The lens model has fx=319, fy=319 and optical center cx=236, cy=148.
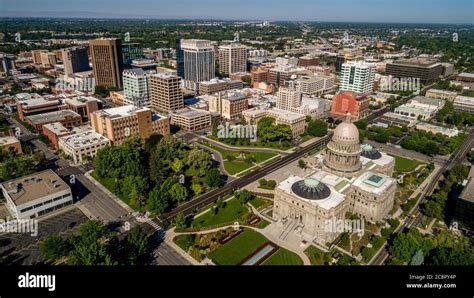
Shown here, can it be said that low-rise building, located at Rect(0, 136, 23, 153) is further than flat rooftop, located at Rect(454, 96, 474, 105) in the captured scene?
No

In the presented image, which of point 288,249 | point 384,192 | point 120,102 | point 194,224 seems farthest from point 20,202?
point 120,102

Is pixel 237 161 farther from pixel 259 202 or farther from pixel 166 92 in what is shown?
pixel 166 92

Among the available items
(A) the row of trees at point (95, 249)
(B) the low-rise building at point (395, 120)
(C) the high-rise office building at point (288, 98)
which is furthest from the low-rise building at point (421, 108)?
(A) the row of trees at point (95, 249)

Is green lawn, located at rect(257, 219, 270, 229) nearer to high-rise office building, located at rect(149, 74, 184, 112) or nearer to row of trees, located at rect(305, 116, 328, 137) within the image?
row of trees, located at rect(305, 116, 328, 137)

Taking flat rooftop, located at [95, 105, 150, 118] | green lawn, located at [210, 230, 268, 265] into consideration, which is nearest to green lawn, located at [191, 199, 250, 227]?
green lawn, located at [210, 230, 268, 265]

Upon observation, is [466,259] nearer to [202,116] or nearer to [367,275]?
[367,275]

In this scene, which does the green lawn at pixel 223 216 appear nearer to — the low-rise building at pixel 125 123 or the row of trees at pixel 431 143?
the low-rise building at pixel 125 123

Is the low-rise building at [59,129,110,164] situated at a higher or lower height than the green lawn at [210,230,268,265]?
higher
